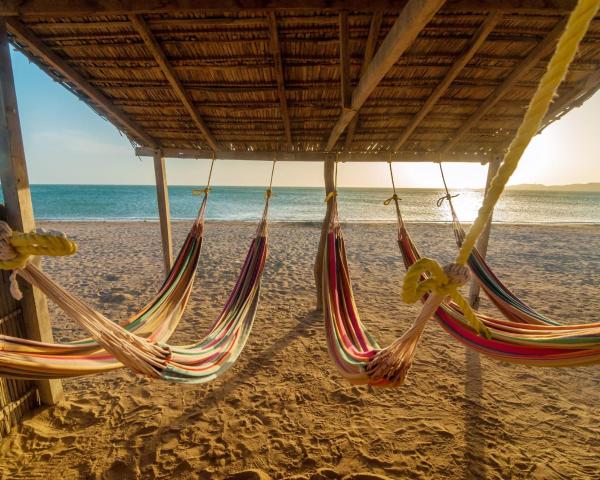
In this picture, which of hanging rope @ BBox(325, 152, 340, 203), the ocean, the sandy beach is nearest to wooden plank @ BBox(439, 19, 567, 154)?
hanging rope @ BBox(325, 152, 340, 203)

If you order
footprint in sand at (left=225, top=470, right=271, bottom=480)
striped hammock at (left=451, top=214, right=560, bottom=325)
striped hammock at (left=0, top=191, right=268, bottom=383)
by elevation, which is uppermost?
striped hammock at (left=0, top=191, right=268, bottom=383)

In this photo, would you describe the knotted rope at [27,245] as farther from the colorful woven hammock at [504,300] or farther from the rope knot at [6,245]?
the colorful woven hammock at [504,300]

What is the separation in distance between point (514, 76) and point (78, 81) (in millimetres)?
2777

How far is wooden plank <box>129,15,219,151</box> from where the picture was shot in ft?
4.81

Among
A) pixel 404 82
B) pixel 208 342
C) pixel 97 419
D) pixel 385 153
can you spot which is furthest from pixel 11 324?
pixel 385 153

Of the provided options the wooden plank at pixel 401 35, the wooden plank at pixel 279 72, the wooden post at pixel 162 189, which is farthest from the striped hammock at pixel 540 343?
the wooden post at pixel 162 189

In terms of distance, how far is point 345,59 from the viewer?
1.47 m

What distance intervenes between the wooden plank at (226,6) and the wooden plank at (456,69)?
0.59 feet

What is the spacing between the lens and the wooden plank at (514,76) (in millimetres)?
1559

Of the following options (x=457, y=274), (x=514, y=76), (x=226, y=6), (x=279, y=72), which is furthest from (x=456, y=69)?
(x=457, y=274)

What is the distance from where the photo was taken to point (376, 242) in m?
7.18

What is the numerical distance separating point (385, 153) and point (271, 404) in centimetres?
237

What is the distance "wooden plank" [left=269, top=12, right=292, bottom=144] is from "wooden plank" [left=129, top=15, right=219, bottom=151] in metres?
0.64

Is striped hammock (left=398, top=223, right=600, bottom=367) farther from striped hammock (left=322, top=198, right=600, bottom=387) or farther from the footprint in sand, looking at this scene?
the footprint in sand
